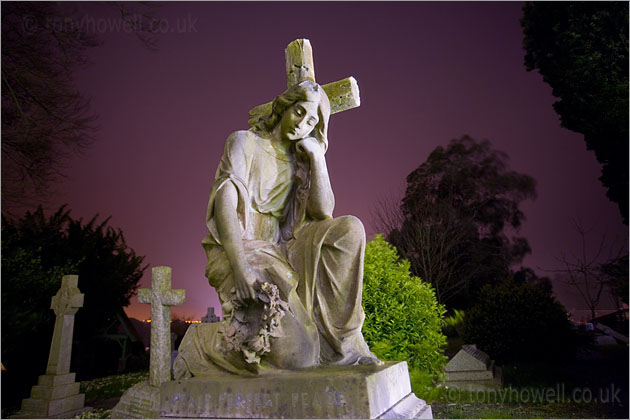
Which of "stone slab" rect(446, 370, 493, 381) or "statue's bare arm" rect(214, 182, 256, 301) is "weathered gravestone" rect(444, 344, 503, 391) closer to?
"stone slab" rect(446, 370, 493, 381)

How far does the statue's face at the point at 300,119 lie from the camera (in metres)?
3.00

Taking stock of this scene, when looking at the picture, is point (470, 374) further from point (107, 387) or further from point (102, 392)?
point (107, 387)

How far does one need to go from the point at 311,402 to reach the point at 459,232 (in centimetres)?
1538

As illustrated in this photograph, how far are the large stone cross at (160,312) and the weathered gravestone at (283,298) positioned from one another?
3785 millimetres

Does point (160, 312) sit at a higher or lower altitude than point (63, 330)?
higher

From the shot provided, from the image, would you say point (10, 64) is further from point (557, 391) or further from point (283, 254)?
point (557, 391)

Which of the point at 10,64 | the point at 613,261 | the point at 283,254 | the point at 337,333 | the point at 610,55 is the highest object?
the point at 610,55

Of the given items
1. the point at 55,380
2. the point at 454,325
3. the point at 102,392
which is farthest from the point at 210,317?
the point at 454,325

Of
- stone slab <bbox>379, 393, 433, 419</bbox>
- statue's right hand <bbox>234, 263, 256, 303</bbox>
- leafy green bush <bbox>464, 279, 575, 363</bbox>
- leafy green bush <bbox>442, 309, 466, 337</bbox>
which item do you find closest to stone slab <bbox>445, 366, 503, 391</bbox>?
leafy green bush <bbox>464, 279, 575, 363</bbox>

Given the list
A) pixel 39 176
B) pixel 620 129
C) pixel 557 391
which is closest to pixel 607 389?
pixel 557 391

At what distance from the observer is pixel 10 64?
749 cm

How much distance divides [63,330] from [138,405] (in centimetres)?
394

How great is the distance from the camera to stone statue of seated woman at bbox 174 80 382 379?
2.33 m

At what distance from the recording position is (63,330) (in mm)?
8047
